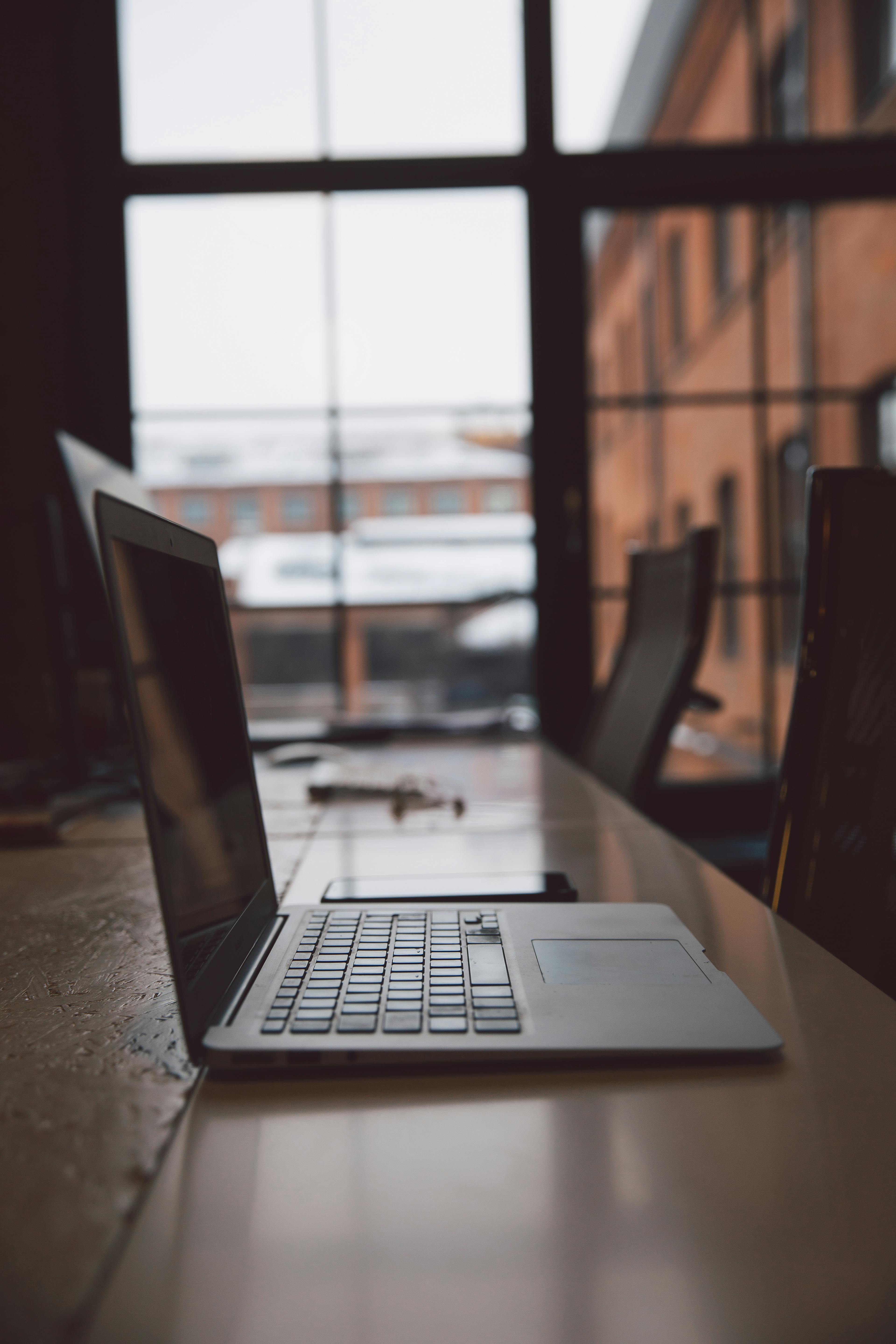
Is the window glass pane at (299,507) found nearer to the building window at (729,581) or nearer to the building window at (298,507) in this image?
the building window at (298,507)

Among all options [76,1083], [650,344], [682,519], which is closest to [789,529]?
[682,519]

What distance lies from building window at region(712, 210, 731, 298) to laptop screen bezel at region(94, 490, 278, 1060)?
3.79 metres

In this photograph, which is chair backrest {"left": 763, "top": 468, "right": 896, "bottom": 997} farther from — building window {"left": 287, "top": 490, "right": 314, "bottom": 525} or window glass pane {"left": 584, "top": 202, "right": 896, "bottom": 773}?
building window {"left": 287, "top": 490, "right": 314, "bottom": 525}

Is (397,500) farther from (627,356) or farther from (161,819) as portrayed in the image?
(161,819)

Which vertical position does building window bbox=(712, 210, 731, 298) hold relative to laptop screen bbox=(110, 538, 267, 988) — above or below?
above

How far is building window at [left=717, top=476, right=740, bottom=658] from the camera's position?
9.83 ft

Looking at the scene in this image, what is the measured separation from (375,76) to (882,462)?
2113 millimetres

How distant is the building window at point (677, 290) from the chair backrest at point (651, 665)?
2352 mm

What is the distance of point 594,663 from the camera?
3.02 meters

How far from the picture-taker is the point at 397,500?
10.6 ft

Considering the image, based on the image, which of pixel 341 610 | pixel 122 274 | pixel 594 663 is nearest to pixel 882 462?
pixel 594 663

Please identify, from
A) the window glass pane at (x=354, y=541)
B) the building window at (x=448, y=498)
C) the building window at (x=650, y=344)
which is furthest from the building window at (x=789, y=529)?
the building window at (x=650, y=344)

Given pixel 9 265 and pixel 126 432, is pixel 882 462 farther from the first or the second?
pixel 9 265

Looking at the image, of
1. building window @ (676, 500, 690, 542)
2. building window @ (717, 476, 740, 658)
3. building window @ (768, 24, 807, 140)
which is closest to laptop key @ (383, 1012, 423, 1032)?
building window @ (717, 476, 740, 658)
